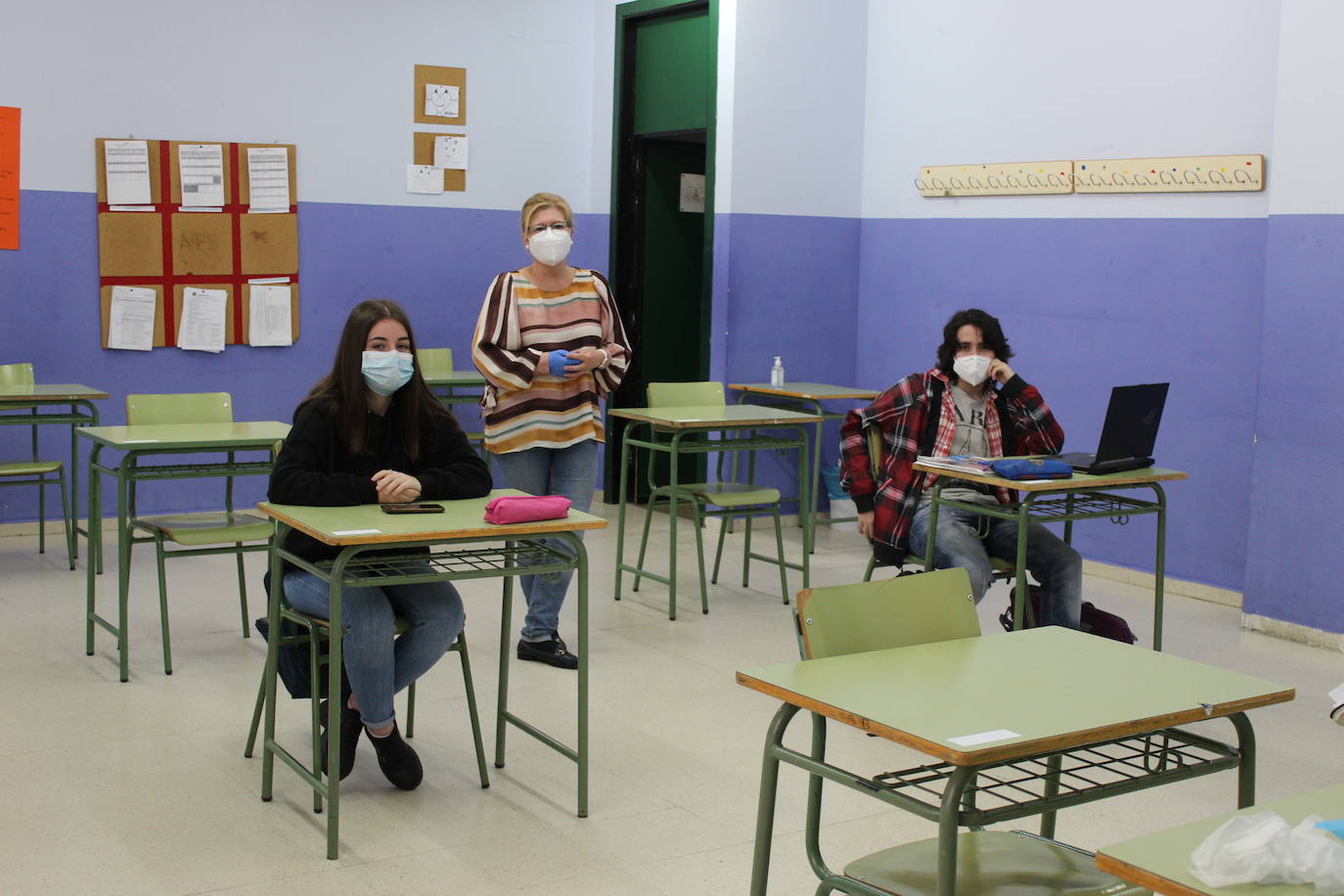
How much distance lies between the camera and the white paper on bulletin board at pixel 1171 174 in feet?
17.8

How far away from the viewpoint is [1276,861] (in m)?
1.33

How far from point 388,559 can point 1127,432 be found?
238 centimetres

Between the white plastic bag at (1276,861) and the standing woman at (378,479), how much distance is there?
6.91ft

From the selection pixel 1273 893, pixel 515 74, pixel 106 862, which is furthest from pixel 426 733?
pixel 515 74

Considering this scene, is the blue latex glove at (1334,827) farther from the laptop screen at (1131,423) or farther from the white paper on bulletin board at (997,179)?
the white paper on bulletin board at (997,179)

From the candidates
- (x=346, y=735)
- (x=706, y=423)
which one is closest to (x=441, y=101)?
(x=706, y=423)

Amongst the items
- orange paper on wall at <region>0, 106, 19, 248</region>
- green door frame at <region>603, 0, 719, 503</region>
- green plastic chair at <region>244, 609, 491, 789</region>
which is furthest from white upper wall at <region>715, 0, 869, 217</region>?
green plastic chair at <region>244, 609, 491, 789</region>

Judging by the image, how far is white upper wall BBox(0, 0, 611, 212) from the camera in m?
6.29

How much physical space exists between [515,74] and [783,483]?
265 centimetres

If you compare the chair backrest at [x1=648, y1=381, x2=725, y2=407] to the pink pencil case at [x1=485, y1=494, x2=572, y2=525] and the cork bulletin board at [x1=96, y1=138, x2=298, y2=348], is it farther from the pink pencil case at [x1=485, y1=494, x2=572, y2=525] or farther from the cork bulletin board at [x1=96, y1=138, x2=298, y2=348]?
the pink pencil case at [x1=485, y1=494, x2=572, y2=525]

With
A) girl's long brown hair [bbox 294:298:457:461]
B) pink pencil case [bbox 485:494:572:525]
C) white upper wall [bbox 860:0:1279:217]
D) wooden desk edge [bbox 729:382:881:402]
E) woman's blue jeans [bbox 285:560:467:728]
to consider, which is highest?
white upper wall [bbox 860:0:1279:217]

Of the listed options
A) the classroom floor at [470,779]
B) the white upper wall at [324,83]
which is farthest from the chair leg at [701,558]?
the white upper wall at [324,83]

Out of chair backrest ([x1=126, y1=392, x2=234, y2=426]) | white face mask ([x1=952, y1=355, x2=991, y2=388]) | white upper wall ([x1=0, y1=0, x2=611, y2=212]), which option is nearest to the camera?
white face mask ([x1=952, y1=355, x2=991, y2=388])

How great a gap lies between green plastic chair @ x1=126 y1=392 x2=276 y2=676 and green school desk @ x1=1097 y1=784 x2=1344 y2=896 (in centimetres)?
295
